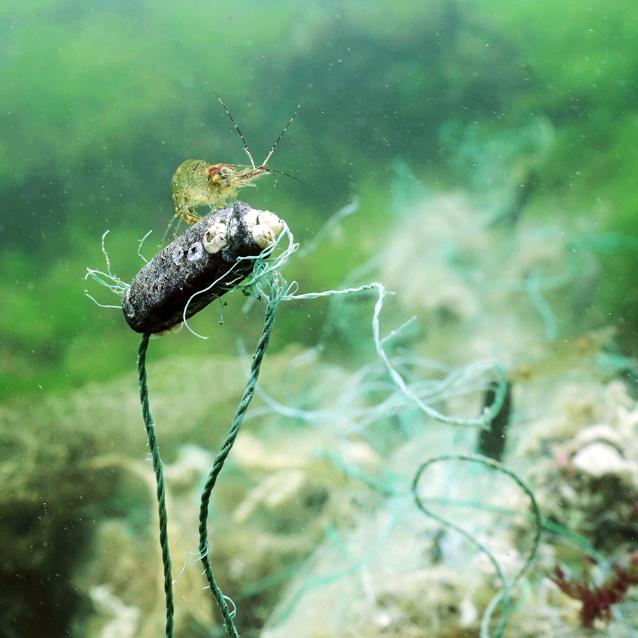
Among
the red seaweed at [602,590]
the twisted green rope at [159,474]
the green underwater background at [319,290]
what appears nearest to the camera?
the twisted green rope at [159,474]

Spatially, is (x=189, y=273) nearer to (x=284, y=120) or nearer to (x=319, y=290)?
(x=319, y=290)

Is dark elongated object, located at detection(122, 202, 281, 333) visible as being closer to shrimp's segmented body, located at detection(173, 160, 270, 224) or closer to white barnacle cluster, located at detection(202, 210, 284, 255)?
white barnacle cluster, located at detection(202, 210, 284, 255)

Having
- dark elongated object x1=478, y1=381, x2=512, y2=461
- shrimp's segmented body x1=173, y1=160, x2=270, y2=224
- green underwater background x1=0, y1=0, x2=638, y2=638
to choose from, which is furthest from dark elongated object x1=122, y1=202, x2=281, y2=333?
dark elongated object x1=478, y1=381, x2=512, y2=461

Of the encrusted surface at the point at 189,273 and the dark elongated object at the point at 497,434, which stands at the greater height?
the encrusted surface at the point at 189,273

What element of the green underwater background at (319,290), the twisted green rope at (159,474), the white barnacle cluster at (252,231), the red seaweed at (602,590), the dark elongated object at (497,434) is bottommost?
the red seaweed at (602,590)

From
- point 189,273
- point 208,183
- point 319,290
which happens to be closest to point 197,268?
point 189,273

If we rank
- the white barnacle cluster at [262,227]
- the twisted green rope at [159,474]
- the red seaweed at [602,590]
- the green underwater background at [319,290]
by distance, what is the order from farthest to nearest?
the green underwater background at [319,290] < the red seaweed at [602,590] < the twisted green rope at [159,474] < the white barnacle cluster at [262,227]

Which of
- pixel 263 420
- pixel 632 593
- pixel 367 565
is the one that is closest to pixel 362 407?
pixel 263 420

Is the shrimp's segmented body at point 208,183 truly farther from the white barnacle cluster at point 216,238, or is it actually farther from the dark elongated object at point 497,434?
the dark elongated object at point 497,434

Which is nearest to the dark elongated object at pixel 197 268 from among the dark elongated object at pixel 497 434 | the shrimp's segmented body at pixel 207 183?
the shrimp's segmented body at pixel 207 183
